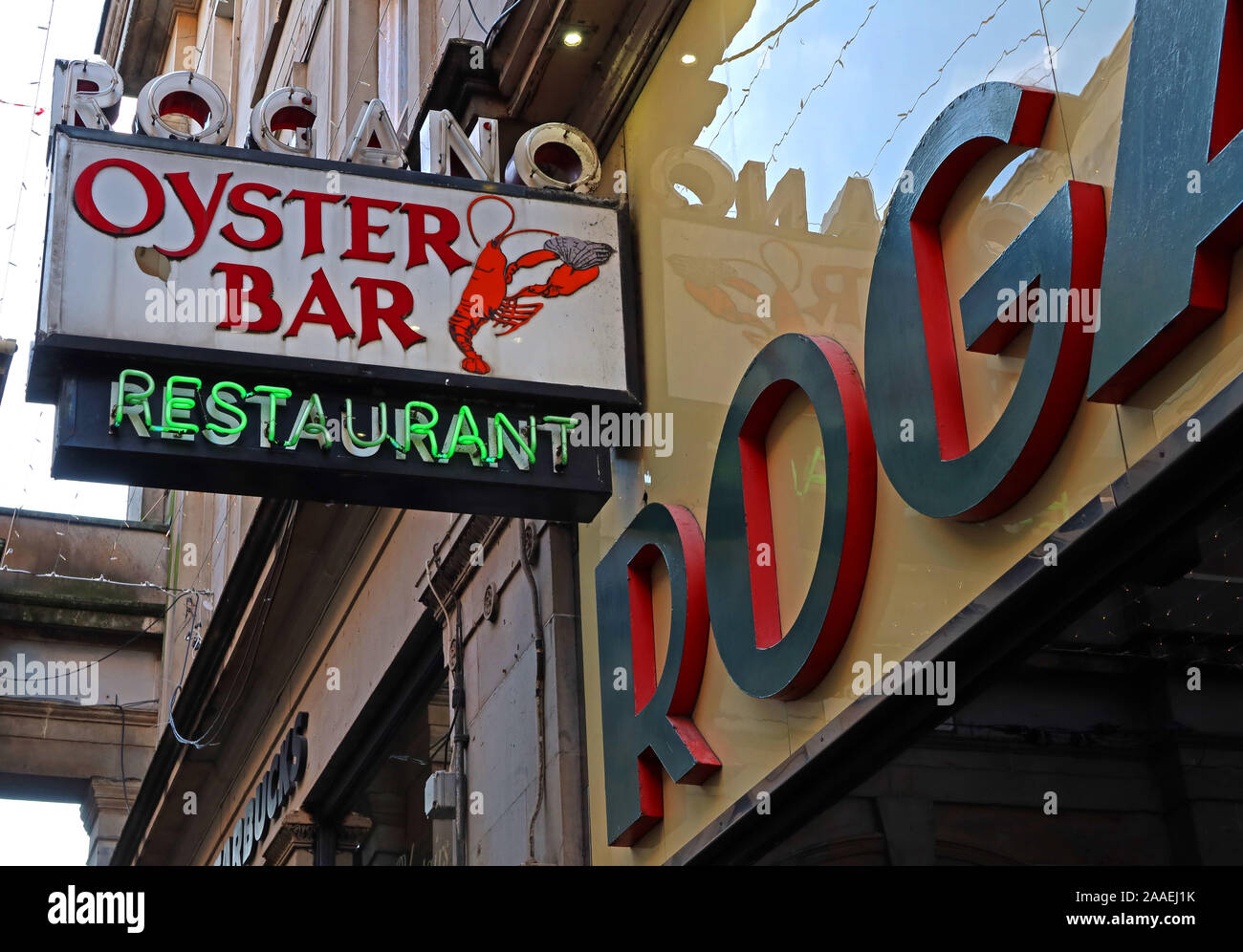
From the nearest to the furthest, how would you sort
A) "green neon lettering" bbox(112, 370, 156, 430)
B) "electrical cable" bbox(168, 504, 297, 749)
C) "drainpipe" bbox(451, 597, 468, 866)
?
"green neon lettering" bbox(112, 370, 156, 430), "drainpipe" bbox(451, 597, 468, 866), "electrical cable" bbox(168, 504, 297, 749)

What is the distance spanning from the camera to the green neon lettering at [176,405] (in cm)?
702

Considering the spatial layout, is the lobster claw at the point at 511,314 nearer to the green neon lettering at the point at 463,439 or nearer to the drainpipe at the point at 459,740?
the green neon lettering at the point at 463,439

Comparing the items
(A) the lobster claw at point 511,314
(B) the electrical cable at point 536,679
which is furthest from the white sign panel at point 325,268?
(B) the electrical cable at point 536,679

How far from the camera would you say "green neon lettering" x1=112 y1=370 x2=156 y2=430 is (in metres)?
7.00

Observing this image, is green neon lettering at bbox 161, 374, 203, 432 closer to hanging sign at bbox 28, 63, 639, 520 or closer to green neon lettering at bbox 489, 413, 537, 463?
hanging sign at bbox 28, 63, 639, 520

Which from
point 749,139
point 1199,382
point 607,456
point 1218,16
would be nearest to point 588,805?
point 607,456

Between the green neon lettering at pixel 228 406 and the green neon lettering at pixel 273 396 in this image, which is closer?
the green neon lettering at pixel 228 406

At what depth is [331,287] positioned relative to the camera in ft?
25.2

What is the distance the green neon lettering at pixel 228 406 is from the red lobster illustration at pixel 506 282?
3.48 ft

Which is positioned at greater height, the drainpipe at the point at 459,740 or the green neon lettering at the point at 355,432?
the green neon lettering at the point at 355,432

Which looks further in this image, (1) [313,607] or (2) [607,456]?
(1) [313,607]

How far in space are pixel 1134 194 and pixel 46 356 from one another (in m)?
4.60

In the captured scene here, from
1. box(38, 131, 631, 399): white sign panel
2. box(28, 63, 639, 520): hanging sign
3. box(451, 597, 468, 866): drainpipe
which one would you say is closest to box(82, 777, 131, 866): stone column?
box(451, 597, 468, 866): drainpipe
